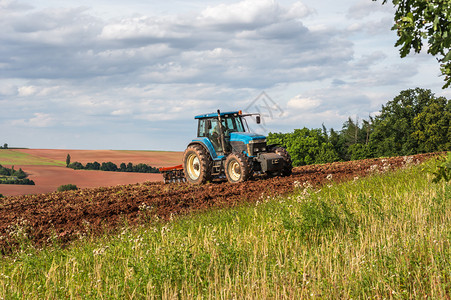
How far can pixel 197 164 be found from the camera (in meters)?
17.4

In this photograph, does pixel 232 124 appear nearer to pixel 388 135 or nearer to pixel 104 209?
pixel 104 209

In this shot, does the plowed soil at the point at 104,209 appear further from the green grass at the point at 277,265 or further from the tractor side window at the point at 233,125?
the tractor side window at the point at 233,125

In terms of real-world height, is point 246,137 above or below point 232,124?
below

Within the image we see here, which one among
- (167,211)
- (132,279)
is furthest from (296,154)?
(132,279)

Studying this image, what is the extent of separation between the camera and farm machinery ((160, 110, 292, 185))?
15.4 metres

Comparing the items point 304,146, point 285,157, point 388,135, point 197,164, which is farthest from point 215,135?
point 388,135

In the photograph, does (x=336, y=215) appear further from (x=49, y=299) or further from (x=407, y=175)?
(x=407, y=175)

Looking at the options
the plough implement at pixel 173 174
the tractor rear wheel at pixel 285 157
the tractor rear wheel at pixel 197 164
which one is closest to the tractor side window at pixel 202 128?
the tractor rear wheel at pixel 197 164

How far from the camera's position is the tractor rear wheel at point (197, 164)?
16.3m

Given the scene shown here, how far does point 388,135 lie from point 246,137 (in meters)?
34.3

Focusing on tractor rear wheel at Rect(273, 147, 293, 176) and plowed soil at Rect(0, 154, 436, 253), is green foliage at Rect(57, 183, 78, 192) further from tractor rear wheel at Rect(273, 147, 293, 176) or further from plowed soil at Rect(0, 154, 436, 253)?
tractor rear wheel at Rect(273, 147, 293, 176)

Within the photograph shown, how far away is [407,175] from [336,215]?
715 cm

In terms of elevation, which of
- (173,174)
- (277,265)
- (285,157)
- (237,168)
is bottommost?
(277,265)

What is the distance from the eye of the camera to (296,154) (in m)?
38.6
